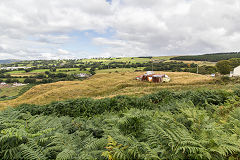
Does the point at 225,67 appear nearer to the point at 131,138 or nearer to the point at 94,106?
the point at 94,106

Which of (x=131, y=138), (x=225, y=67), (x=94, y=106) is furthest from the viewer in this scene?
(x=225, y=67)

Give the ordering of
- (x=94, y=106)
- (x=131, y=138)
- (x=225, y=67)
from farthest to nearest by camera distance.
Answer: (x=225, y=67) → (x=94, y=106) → (x=131, y=138)

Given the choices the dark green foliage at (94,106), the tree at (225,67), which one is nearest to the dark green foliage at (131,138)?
the dark green foliage at (94,106)

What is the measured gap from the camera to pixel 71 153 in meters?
2.59

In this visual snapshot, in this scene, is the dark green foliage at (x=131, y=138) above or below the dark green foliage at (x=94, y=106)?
above

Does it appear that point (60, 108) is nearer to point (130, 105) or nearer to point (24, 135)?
point (130, 105)

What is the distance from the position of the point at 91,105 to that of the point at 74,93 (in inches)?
851

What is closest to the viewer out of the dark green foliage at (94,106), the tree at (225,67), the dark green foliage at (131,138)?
the dark green foliage at (131,138)

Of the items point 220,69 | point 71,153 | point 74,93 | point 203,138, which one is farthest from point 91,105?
point 220,69

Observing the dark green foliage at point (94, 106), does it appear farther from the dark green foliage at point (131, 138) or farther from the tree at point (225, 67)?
the tree at point (225, 67)

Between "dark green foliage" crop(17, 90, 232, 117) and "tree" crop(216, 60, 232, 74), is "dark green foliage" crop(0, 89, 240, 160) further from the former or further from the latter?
"tree" crop(216, 60, 232, 74)

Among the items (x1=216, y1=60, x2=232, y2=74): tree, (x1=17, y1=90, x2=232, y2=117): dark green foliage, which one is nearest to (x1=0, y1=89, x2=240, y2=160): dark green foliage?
(x1=17, y1=90, x2=232, y2=117): dark green foliage

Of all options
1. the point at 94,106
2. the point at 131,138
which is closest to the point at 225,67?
the point at 94,106

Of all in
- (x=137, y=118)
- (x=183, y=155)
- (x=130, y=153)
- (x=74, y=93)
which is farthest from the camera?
(x=74, y=93)
